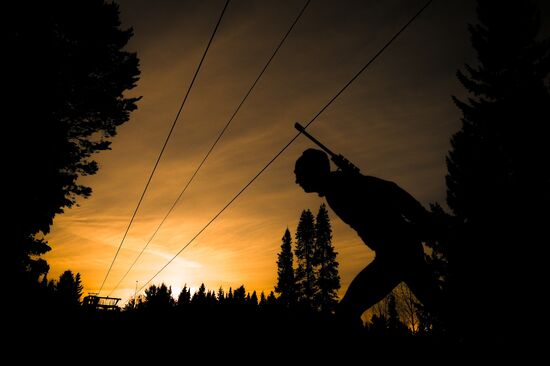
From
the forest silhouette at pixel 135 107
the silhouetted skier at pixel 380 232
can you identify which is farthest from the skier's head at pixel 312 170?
the forest silhouette at pixel 135 107

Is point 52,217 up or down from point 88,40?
down

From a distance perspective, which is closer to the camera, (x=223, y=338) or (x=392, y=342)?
(x=223, y=338)

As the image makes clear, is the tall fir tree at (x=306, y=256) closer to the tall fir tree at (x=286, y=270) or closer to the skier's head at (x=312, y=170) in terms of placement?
the tall fir tree at (x=286, y=270)

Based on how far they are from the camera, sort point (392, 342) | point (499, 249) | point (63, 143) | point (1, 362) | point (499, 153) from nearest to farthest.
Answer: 1. point (1, 362)
2. point (392, 342)
3. point (499, 249)
4. point (63, 143)
5. point (499, 153)

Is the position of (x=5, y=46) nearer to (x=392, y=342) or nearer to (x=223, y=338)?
(x=223, y=338)

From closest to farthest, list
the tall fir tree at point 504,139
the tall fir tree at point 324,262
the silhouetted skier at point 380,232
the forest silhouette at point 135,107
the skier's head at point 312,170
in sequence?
1. the silhouetted skier at point 380,232
2. the skier's head at point 312,170
3. the forest silhouette at point 135,107
4. the tall fir tree at point 504,139
5. the tall fir tree at point 324,262

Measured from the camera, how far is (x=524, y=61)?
50.9ft

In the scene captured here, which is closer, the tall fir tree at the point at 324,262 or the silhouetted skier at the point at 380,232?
the silhouetted skier at the point at 380,232

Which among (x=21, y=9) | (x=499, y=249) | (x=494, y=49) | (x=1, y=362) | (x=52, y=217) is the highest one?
(x=494, y=49)

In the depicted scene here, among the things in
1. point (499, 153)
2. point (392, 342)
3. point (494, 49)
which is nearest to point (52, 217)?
point (392, 342)

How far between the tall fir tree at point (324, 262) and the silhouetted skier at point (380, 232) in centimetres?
4391

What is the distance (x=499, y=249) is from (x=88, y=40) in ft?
66.7

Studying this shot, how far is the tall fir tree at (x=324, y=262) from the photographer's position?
148 ft

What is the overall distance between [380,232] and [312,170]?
33.2 inches
